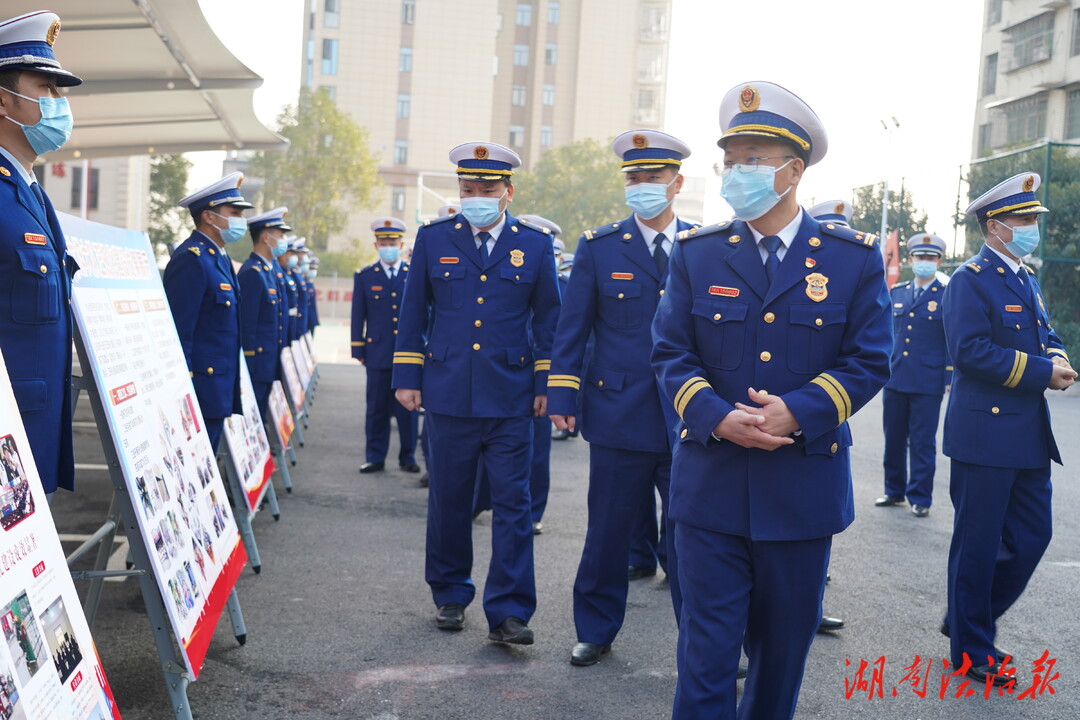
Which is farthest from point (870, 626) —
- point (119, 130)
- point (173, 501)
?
point (119, 130)

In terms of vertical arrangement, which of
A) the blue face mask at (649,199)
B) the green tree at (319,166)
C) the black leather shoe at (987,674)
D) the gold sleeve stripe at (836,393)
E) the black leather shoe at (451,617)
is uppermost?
the green tree at (319,166)

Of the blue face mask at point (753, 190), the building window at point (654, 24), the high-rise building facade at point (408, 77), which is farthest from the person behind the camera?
the building window at point (654, 24)

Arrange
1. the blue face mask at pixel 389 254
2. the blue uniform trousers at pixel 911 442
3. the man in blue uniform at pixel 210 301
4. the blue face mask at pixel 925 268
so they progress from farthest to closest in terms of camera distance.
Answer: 1. the blue face mask at pixel 389 254
2. the blue face mask at pixel 925 268
3. the blue uniform trousers at pixel 911 442
4. the man in blue uniform at pixel 210 301

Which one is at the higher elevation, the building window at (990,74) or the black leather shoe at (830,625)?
the building window at (990,74)

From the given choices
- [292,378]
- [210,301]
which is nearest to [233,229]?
[210,301]

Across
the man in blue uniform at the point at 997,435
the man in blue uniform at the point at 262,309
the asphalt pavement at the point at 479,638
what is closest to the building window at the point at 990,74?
the asphalt pavement at the point at 479,638

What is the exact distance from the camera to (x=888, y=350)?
10.5ft

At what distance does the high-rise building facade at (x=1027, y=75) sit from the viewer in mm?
40750

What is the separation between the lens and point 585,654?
4.75 m

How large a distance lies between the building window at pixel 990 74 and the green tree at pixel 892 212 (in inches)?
888

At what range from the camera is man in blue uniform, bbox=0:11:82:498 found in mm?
3414

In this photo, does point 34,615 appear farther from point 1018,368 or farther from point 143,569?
point 1018,368

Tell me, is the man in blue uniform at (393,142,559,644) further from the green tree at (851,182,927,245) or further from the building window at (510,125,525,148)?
the building window at (510,125,525,148)

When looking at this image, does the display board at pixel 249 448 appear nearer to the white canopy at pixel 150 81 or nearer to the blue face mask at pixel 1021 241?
the white canopy at pixel 150 81
